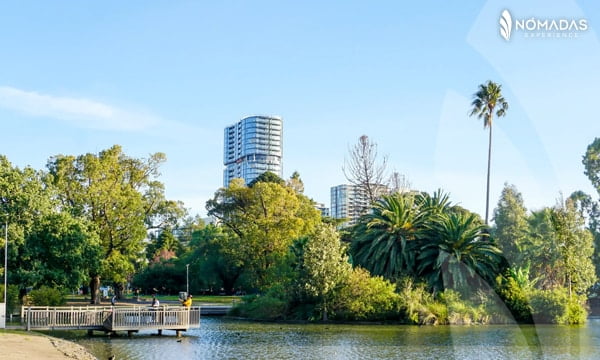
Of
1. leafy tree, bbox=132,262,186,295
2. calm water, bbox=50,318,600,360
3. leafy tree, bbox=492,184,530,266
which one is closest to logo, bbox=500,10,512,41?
calm water, bbox=50,318,600,360

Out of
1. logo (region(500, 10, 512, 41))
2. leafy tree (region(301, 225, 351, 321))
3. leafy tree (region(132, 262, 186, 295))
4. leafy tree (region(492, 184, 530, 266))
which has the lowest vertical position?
leafy tree (region(132, 262, 186, 295))

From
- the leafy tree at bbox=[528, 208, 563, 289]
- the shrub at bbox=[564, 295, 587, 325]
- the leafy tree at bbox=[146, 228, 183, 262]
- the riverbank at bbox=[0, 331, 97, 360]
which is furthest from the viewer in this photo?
the leafy tree at bbox=[146, 228, 183, 262]

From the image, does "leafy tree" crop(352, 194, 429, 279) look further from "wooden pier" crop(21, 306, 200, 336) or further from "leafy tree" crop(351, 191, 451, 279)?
"wooden pier" crop(21, 306, 200, 336)

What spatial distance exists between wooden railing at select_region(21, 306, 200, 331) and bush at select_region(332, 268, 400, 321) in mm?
13908

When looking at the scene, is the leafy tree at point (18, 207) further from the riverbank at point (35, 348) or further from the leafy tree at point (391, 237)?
the leafy tree at point (391, 237)

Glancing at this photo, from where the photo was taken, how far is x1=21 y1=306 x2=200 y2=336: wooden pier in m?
32.4

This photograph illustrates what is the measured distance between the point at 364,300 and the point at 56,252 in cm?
2074

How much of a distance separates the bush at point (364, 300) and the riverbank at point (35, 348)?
2243 cm

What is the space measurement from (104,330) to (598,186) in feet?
167

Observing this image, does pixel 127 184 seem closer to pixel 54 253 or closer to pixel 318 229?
pixel 54 253

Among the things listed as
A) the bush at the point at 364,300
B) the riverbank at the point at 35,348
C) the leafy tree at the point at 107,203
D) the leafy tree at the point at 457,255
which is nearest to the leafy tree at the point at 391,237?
the leafy tree at the point at 457,255

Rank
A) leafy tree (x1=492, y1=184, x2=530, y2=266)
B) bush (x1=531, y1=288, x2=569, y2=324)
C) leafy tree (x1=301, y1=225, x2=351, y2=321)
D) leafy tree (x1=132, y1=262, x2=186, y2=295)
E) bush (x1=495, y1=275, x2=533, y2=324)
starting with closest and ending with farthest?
1. bush (x1=531, y1=288, x2=569, y2=324)
2. leafy tree (x1=301, y1=225, x2=351, y2=321)
3. bush (x1=495, y1=275, x2=533, y2=324)
4. leafy tree (x1=492, y1=184, x2=530, y2=266)
5. leafy tree (x1=132, y1=262, x2=186, y2=295)

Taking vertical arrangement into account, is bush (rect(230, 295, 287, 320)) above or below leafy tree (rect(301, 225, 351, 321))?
below

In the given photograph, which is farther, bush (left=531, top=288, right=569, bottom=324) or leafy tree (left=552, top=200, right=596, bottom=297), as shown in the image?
leafy tree (left=552, top=200, right=596, bottom=297)
